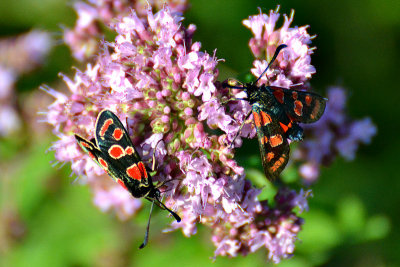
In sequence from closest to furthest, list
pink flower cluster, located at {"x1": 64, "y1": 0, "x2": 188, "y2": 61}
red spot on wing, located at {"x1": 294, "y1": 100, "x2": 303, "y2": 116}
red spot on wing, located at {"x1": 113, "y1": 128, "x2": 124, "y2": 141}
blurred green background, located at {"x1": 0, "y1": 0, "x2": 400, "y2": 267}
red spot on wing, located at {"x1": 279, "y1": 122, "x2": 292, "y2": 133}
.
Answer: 1. red spot on wing, located at {"x1": 113, "y1": 128, "x2": 124, "y2": 141}
2. red spot on wing, located at {"x1": 279, "y1": 122, "x2": 292, "y2": 133}
3. red spot on wing, located at {"x1": 294, "y1": 100, "x2": 303, "y2": 116}
4. pink flower cluster, located at {"x1": 64, "y1": 0, "x2": 188, "y2": 61}
5. blurred green background, located at {"x1": 0, "y1": 0, "x2": 400, "y2": 267}

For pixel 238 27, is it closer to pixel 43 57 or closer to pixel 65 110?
pixel 65 110

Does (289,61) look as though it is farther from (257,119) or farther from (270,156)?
(270,156)

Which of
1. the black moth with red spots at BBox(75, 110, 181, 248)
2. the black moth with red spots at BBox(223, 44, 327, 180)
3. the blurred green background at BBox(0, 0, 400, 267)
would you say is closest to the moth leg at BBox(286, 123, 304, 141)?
the black moth with red spots at BBox(223, 44, 327, 180)

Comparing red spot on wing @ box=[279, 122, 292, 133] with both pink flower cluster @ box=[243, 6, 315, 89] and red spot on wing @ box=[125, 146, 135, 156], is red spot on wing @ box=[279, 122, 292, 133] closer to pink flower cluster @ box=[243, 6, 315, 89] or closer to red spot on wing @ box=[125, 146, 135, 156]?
pink flower cluster @ box=[243, 6, 315, 89]

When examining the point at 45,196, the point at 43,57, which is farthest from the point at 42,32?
the point at 45,196

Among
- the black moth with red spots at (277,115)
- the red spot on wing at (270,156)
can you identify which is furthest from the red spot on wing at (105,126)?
the red spot on wing at (270,156)

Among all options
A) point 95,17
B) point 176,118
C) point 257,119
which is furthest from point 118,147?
point 95,17

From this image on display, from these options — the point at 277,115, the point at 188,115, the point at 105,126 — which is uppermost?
the point at 277,115
